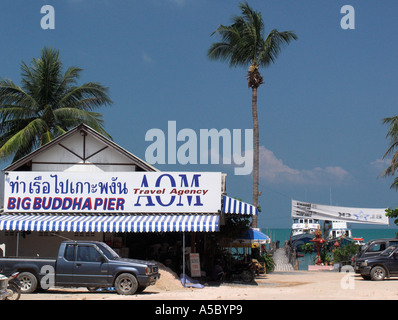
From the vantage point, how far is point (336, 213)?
220 feet

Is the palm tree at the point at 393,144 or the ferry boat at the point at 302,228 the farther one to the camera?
the ferry boat at the point at 302,228

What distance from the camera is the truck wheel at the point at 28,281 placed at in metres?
18.7

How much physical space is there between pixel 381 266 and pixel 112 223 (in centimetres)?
1264

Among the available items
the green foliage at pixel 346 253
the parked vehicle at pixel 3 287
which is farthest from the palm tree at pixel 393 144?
the parked vehicle at pixel 3 287

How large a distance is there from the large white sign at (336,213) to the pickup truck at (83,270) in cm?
4748

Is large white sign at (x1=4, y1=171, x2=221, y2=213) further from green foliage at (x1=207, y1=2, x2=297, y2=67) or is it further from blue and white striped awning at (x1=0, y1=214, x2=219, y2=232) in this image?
green foliage at (x1=207, y1=2, x2=297, y2=67)

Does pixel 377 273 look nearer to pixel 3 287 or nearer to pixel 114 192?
pixel 114 192

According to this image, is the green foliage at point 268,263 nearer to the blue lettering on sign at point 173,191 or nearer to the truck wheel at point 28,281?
the blue lettering on sign at point 173,191

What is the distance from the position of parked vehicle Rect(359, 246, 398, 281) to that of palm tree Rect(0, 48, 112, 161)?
18.4 meters

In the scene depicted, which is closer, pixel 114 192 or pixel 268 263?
pixel 114 192

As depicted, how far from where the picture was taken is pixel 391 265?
25594mm

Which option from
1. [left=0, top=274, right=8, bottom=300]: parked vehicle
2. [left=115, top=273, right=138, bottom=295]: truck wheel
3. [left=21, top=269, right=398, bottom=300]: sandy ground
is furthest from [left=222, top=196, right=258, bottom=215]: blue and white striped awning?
[left=0, top=274, right=8, bottom=300]: parked vehicle

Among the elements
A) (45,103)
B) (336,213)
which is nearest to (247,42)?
(45,103)
